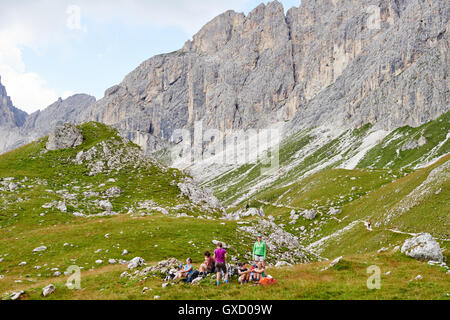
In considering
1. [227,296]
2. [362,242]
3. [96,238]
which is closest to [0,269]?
[96,238]

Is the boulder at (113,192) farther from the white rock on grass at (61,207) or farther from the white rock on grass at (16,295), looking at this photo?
the white rock on grass at (16,295)

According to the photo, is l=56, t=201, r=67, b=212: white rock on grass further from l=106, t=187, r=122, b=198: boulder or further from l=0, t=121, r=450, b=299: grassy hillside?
l=106, t=187, r=122, b=198: boulder

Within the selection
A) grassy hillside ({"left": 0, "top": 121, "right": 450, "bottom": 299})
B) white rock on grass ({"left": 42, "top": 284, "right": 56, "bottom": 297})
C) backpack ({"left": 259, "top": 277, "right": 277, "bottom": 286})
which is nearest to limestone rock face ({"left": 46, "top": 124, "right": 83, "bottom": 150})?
grassy hillside ({"left": 0, "top": 121, "right": 450, "bottom": 299})

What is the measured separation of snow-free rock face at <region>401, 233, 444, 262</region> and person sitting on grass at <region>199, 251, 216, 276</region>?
19.1m

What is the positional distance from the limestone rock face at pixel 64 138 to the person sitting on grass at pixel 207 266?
58513 mm

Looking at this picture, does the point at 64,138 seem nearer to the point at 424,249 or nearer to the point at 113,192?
the point at 113,192

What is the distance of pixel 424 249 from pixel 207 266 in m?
20.4

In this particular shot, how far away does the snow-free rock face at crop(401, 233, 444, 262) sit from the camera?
26.6 meters

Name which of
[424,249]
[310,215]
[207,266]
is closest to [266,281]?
[207,266]

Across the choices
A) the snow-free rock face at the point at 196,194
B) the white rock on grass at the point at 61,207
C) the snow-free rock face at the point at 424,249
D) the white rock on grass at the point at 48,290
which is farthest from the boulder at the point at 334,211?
the white rock on grass at the point at 48,290

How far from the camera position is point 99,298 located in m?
17.8

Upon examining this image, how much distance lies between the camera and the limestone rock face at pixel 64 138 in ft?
221
